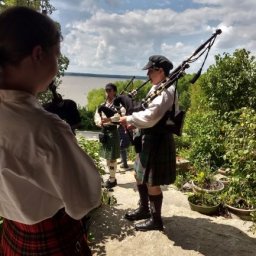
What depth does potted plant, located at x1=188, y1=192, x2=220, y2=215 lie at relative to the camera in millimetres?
4730

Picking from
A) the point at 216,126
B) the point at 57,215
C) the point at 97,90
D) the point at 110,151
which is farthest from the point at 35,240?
the point at 97,90

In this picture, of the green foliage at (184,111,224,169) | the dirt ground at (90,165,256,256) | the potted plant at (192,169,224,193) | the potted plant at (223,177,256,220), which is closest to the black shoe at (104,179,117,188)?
the dirt ground at (90,165,256,256)

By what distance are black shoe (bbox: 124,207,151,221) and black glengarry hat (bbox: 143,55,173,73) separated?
183 centimetres

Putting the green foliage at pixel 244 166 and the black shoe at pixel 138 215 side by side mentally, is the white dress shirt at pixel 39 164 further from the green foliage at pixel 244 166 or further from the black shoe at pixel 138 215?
the green foliage at pixel 244 166

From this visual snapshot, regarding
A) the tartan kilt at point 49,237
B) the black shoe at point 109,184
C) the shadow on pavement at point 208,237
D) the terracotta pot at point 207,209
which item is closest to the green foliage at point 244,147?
the terracotta pot at point 207,209

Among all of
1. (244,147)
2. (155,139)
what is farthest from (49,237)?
(244,147)

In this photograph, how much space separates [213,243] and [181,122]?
56.3 inches

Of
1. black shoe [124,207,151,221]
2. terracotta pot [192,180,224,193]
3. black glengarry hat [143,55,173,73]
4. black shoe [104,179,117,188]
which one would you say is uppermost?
Answer: black glengarry hat [143,55,173,73]

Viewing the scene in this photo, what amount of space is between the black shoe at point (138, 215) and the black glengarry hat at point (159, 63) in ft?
6.00

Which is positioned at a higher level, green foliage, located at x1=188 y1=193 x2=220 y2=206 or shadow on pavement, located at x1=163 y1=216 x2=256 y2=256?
green foliage, located at x1=188 y1=193 x2=220 y2=206

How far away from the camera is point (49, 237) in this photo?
156cm

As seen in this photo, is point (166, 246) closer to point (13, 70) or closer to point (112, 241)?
point (112, 241)

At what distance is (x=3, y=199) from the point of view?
58.0 inches

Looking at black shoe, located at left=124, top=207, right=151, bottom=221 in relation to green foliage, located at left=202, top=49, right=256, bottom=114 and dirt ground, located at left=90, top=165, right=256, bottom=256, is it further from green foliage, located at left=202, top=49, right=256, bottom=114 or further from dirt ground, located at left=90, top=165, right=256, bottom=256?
green foliage, located at left=202, top=49, right=256, bottom=114
